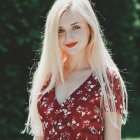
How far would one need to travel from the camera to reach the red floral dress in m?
3.34

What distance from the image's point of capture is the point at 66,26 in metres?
3.44

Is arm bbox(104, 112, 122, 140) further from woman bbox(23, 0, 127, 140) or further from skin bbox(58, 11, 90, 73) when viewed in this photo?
skin bbox(58, 11, 90, 73)

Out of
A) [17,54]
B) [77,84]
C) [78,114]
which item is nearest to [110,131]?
[78,114]

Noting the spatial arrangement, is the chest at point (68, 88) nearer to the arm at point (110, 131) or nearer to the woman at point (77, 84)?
the woman at point (77, 84)

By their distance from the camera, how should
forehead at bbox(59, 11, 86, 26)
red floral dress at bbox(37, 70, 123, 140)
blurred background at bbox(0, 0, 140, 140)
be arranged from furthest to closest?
1. blurred background at bbox(0, 0, 140, 140)
2. forehead at bbox(59, 11, 86, 26)
3. red floral dress at bbox(37, 70, 123, 140)

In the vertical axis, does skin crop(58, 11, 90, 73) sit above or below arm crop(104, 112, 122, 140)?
above

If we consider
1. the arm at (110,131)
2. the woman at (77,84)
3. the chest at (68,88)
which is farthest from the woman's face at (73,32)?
the arm at (110,131)

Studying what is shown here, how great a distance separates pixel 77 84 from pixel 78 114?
0.75ft

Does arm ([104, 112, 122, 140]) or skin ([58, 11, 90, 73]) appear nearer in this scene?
arm ([104, 112, 122, 140])

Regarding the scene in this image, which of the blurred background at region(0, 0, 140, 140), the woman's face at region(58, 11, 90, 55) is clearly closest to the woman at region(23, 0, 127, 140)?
the woman's face at region(58, 11, 90, 55)

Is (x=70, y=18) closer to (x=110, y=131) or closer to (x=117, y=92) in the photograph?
(x=117, y=92)

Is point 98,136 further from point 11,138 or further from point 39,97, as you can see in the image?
point 11,138

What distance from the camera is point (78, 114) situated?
11.0ft

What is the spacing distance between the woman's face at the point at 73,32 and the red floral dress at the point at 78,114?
0.20 m
